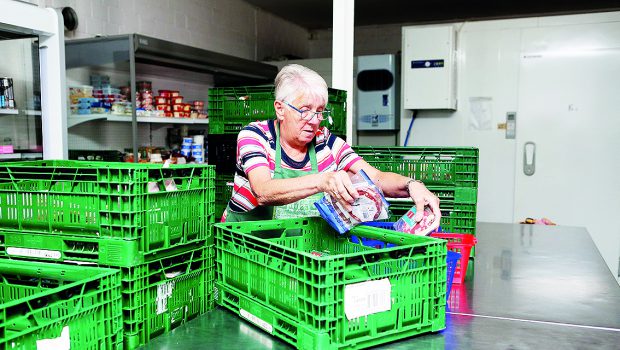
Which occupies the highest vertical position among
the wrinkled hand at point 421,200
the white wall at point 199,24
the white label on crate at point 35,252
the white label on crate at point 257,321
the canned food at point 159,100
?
the white wall at point 199,24

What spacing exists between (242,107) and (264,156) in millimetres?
833

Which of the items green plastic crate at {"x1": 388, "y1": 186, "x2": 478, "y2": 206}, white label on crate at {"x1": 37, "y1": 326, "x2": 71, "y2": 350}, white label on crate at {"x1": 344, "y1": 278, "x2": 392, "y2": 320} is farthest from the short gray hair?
white label on crate at {"x1": 37, "y1": 326, "x2": 71, "y2": 350}

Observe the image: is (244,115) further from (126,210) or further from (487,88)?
(487,88)

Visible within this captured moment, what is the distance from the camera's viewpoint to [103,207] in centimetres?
125

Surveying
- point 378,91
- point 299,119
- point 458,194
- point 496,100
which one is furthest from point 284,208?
point 378,91

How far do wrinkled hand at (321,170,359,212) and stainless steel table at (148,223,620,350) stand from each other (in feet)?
1.34

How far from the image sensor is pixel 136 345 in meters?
1.24

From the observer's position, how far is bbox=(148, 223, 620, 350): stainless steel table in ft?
4.26

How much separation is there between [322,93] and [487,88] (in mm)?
2889

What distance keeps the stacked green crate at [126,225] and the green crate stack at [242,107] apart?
123 cm

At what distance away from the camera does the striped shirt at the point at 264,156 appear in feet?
6.40

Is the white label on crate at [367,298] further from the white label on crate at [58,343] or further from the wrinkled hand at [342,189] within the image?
the white label on crate at [58,343]

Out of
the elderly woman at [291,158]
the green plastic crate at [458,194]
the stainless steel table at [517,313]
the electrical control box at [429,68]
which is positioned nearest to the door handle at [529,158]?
the electrical control box at [429,68]

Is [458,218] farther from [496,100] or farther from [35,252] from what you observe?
[496,100]
